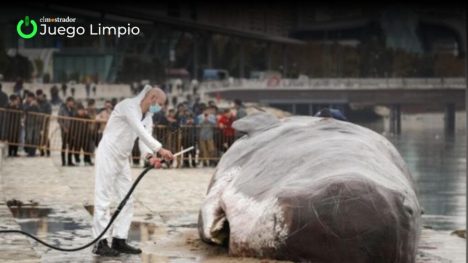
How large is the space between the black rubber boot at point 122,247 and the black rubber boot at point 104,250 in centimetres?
5

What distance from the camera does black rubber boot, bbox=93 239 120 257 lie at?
14.0 meters

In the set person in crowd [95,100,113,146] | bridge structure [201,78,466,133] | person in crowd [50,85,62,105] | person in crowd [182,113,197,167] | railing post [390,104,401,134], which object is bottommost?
person in crowd [182,113,197,167]

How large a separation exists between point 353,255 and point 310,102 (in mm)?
115898

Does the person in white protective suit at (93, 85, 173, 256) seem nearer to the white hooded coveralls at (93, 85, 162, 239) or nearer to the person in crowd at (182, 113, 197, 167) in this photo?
the white hooded coveralls at (93, 85, 162, 239)

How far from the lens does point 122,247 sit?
14.1 m

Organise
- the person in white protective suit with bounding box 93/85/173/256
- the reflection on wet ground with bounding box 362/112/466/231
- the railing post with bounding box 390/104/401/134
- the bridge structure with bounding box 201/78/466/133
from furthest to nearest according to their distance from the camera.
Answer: the bridge structure with bounding box 201/78/466/133, the railing post with bounding box 390/104/401/134, the reflection on wet ground with bounding box 362/112/466/231, the person in white protective suit with bounding box 93/85/173/256

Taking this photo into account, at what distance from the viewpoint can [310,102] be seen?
420ft

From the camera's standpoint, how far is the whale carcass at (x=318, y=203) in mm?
12359

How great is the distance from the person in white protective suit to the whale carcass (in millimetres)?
873

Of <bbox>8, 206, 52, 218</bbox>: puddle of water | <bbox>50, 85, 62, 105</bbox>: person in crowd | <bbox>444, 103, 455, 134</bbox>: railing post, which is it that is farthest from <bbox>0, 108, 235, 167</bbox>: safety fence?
<bbox>444, 103, 455, 134</bbox>: railing post

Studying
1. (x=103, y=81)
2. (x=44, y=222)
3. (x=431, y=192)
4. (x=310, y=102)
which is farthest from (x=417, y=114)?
(x=44, y=222)

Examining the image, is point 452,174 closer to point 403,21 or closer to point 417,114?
point 417,114

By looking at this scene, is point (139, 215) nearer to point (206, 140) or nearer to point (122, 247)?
point (122, 247)

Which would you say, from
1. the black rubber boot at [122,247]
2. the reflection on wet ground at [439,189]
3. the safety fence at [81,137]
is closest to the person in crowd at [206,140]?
the safety fence at [81,137]
